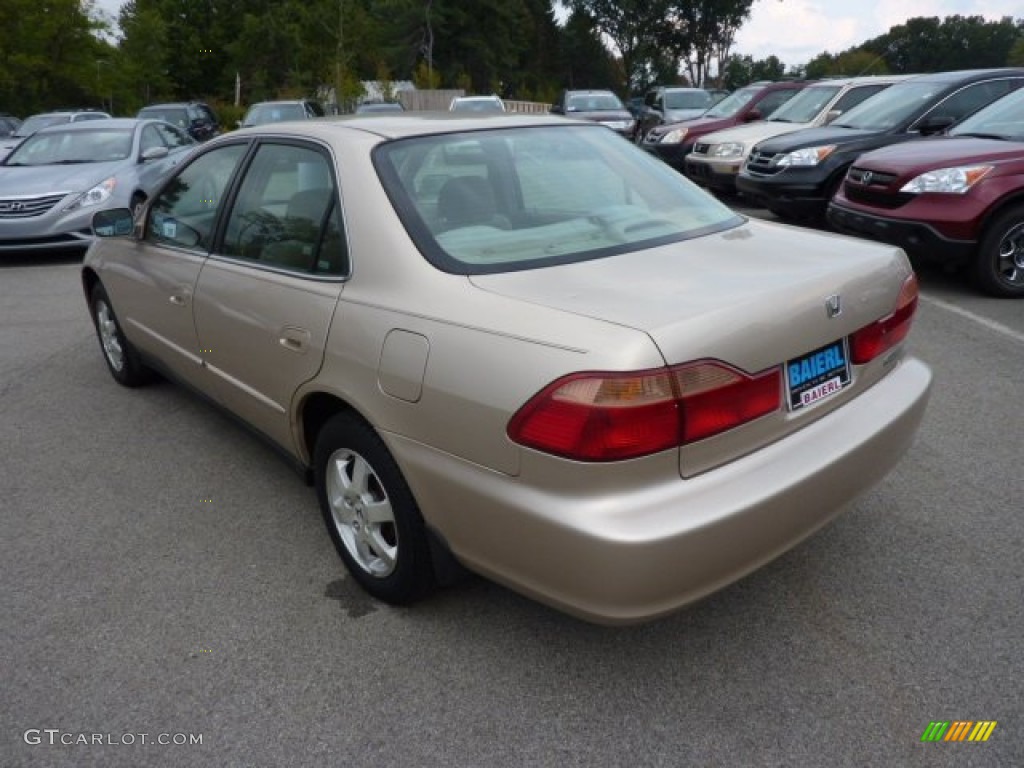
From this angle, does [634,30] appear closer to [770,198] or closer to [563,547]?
[770,198]

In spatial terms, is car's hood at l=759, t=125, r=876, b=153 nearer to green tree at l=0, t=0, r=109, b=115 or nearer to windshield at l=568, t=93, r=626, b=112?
windshield at l=568, t=93, r=626, b=112

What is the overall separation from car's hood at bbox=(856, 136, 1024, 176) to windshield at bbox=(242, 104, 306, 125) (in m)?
14.6

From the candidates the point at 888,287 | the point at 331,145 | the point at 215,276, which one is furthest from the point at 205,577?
the point at 888,287

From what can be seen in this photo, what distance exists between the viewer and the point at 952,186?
262 inches

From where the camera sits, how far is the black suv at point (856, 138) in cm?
902

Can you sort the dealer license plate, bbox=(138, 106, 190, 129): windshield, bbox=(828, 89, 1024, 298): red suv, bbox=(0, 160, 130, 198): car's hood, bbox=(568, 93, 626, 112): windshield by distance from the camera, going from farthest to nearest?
bbox=(138, 106, 190, 129): windshield
bbox=(568, 93, 626, 112): windshield
bbox=(0, 160, 130, 198): car's hood
bbox=(828, 89, 1024, 298): red suv
the dealer license plate

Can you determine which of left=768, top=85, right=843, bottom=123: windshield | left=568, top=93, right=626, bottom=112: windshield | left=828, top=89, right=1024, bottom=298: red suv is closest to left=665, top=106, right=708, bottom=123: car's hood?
left=568, top=93, right=626, bottom=112: windshield

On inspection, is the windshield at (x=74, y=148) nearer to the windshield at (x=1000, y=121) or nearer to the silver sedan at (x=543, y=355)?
the silver sedan at (x=543, y=355)

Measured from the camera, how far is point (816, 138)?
9391 millimetres

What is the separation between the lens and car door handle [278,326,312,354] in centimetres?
296

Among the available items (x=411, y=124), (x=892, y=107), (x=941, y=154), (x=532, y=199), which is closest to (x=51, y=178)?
(x=411, y=124)

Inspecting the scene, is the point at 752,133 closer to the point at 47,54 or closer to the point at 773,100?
the point at 773,100

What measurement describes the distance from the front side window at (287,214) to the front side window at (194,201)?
0.21m

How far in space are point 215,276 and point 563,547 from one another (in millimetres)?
2167
